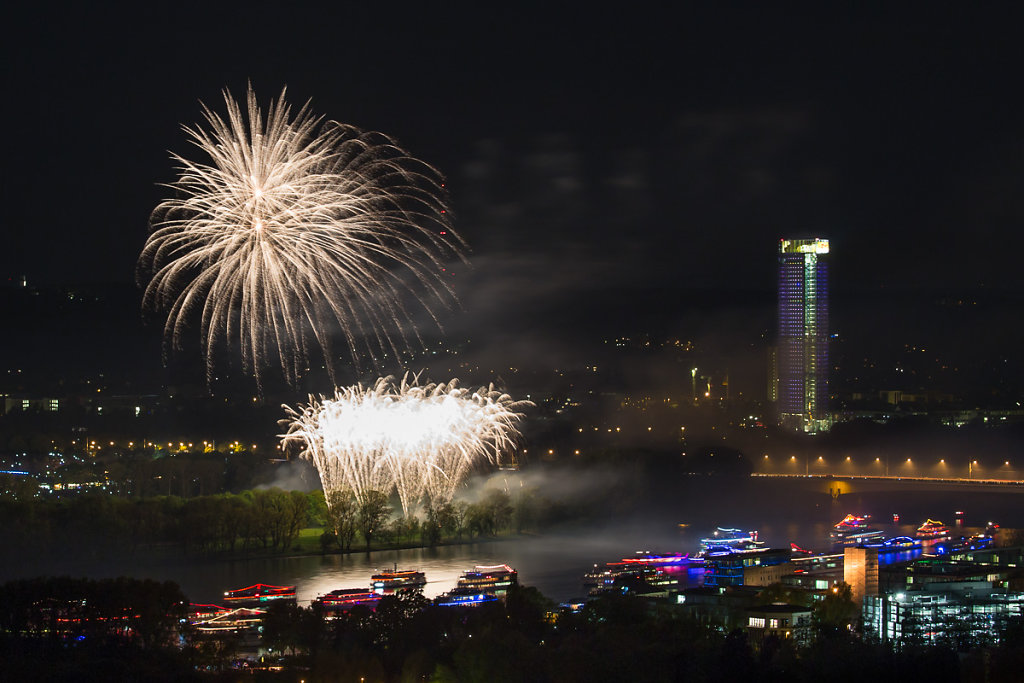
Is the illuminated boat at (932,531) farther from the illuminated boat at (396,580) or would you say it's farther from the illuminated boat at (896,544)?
the illuminated boat at (396,580)

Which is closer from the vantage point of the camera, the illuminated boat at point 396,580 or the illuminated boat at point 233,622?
the illuminated boat at point 233,622

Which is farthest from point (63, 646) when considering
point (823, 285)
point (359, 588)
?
point (823, 285)

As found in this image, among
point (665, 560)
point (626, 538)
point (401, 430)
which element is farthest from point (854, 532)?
point (401, 430)

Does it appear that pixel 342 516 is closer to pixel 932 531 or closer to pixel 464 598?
pixel 464 598

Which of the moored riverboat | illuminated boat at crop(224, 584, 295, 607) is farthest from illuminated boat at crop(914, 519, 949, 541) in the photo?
illuminated boat at crop(224, 584, 295, 607)

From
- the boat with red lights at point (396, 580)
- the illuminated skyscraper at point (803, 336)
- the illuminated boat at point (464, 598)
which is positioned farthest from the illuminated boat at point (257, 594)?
the illuminated skyscraper at point (803, 336)

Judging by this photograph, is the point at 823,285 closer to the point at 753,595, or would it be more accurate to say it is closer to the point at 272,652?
the point at 753,595
